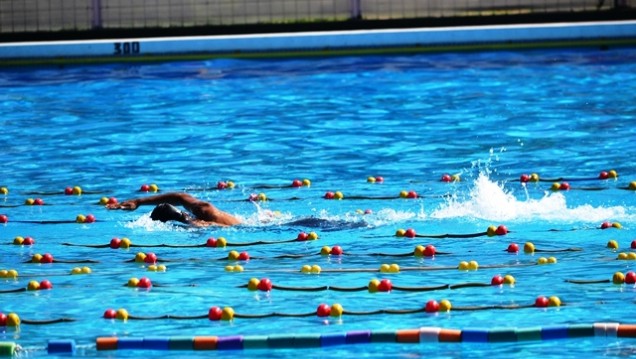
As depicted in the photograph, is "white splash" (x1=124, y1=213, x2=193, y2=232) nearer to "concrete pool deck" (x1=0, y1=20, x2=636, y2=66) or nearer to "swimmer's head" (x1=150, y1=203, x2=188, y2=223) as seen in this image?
"swimmer's head" (x1=150, y1=203, x2=188, y2=223)

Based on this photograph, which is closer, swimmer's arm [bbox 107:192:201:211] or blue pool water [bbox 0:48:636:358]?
blue pool water [bbox 0:48:636:358]

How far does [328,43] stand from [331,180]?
7.30 metres

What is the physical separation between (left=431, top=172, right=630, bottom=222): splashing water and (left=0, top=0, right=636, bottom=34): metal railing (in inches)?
431

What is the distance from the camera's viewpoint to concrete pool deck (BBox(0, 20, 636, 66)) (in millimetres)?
19469

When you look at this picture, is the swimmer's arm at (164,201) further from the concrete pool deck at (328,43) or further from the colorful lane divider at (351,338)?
the concrete pool deck at (328,43)

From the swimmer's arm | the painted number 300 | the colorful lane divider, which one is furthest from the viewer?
the painted number 300

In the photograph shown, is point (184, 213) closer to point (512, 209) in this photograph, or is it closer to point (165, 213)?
point (165, 213)

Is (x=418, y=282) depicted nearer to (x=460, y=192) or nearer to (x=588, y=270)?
(x=588, y=270)

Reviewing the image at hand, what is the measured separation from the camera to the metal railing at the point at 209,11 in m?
21.9

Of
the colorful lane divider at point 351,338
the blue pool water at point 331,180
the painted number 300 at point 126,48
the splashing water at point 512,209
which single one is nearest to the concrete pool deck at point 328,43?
the painted number 300 at point 126,48

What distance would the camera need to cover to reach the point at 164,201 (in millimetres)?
10750

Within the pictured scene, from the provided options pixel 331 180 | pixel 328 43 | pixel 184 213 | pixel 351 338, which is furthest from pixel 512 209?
pixel 328 43

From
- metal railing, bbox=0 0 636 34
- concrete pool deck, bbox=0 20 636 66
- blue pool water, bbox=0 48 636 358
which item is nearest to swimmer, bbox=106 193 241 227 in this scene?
blue pool water, bbox=0 48 636 358

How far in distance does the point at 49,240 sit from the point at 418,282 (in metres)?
3.43
